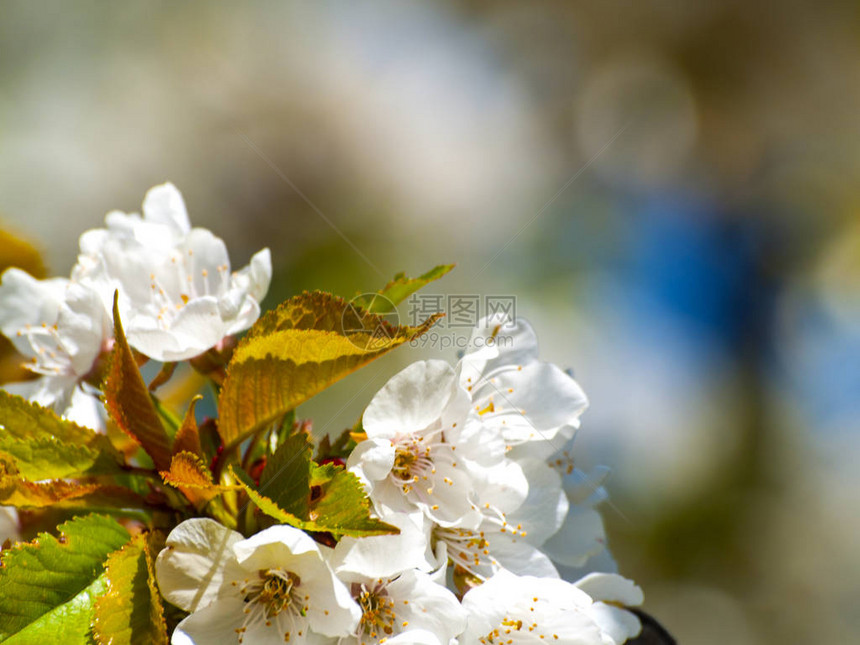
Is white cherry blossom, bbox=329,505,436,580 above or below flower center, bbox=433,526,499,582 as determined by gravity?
above

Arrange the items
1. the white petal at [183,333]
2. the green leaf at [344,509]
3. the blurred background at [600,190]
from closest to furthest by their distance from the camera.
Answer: the green leaf at [344,509] < the white petal at [183,333] < the blurred background at [600,190]

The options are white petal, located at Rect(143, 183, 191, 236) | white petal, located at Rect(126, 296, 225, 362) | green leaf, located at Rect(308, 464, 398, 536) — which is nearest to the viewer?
green leaf, located at Rect(308, 464, 398, 536)

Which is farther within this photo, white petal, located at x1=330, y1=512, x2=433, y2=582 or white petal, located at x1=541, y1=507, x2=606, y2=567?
white petal, located at x1=541, y1=507, x2=606, y2=567

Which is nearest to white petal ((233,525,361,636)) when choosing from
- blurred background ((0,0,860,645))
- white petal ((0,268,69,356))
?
white petal ((0,268,69,356))

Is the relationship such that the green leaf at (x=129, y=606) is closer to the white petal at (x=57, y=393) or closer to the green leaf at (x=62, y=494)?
the green leaf at (x=62, y=494)

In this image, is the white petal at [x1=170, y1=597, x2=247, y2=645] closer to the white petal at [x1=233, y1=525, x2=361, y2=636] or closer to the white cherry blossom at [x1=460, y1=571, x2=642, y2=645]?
the white petal at [x1=233, y1=525, x2=361, y2=636]

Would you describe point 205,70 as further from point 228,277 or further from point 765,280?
point 228,277

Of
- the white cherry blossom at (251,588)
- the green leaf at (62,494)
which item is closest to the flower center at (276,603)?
the white cherry blossom at (251,588)

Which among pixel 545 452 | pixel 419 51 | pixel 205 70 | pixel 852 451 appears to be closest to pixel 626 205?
pixel 419 51
